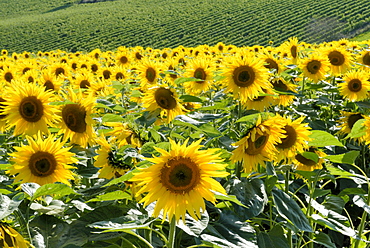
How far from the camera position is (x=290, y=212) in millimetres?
2160

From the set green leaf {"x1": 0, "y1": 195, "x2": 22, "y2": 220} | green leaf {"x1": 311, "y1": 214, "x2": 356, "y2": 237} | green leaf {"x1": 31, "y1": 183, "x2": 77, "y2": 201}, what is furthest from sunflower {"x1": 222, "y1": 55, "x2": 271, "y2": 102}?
green leaf {"x1": 0, "y1": 195, "x2": 22, "y2": 220}

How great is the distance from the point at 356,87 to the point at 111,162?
12.4 feet

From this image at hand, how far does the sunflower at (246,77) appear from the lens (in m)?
3.30

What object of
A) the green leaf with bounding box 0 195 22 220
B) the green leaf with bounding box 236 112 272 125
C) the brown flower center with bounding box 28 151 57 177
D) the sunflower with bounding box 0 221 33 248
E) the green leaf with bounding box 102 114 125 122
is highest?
the green leaf with bounding box 102 114 125 122

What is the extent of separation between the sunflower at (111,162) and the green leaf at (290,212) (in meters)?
0.83

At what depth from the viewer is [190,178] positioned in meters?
1.79

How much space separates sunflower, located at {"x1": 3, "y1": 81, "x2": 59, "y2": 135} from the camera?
2762mm

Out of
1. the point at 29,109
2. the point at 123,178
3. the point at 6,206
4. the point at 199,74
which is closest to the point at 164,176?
the point at 123,178

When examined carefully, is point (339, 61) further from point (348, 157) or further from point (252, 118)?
point (252, 118)

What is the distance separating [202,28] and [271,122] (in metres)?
47.1

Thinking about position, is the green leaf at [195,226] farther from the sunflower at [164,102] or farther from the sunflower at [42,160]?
the sunflower at [164,102]

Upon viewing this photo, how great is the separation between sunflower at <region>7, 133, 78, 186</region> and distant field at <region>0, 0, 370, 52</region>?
3790 cm

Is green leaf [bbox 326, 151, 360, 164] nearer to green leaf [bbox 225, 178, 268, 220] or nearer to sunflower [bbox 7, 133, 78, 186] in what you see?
green leaf [bbox 225, 178, 268, 220]

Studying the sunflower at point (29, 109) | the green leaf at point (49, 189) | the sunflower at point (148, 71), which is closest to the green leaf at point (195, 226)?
the green leaf at point (49, 189)
